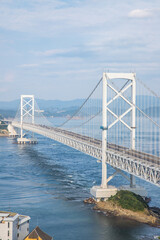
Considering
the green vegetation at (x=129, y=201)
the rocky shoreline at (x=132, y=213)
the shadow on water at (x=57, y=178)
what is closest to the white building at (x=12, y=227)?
the rocky shoreline at (x=132, y=213)

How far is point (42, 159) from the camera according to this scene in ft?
171

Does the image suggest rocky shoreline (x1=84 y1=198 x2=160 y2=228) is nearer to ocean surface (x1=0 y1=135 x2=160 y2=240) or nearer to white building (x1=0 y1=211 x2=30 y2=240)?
ocean surface (x1=0 y1=135 x2=160 y2=240)

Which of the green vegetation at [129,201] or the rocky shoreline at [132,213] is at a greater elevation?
the green vegetation at [129,201]

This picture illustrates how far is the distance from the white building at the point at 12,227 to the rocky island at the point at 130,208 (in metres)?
7.31

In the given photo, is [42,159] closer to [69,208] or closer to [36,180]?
[36,180]

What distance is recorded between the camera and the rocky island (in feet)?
82.3

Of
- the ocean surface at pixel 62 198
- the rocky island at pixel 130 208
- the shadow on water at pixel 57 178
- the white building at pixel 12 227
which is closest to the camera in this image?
the white building at pixel 12 227

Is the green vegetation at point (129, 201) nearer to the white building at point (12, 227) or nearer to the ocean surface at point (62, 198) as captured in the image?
the ocean surface at point (62, 198)

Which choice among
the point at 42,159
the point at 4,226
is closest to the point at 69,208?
the point at 4,226

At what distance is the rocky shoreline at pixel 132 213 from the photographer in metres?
24.7

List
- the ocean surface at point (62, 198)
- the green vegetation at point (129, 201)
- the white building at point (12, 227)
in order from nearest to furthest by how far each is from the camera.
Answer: the white building at point (12, 227)
the ocean surface at point (62, 198)
the green vegetation at point (129, 201)

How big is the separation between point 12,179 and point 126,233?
1686 centimetres

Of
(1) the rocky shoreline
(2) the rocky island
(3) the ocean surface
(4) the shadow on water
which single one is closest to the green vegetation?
(2) the rocky island

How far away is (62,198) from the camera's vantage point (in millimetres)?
30531
